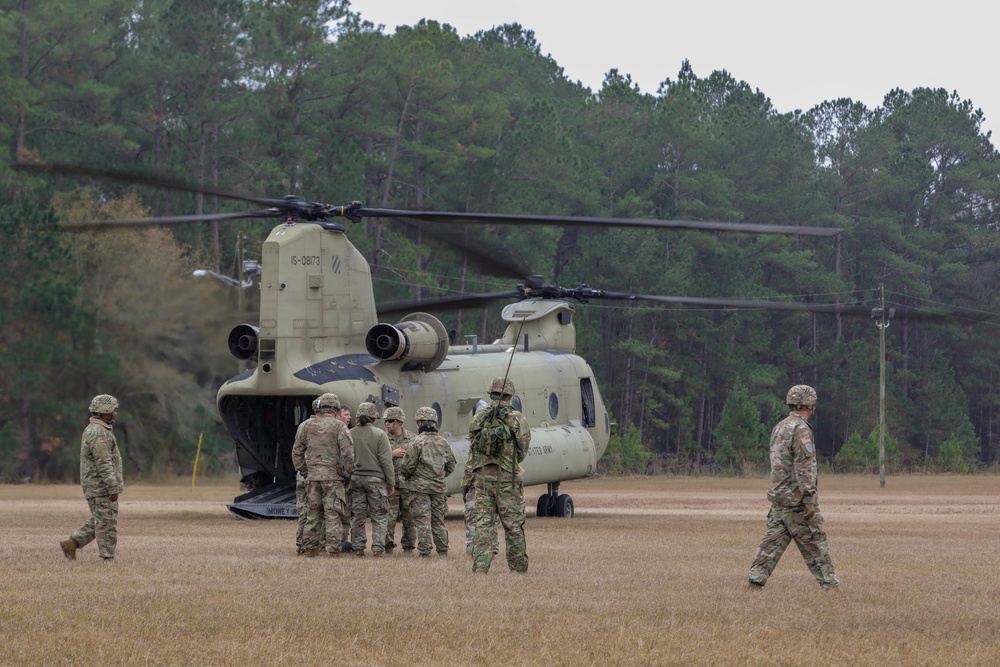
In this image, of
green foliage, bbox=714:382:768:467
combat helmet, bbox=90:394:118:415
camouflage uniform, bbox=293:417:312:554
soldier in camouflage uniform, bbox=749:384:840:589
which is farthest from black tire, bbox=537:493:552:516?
green foliage, bbox=714:382:768:467

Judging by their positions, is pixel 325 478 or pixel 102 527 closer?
pixel 102 527

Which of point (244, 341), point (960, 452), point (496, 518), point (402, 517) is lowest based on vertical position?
point (402, 517)

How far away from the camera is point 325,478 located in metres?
17.8

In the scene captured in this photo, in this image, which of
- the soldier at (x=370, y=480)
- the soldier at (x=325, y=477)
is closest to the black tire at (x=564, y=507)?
the soldier at (x=370, y=480)

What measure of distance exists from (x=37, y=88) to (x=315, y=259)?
116 feet

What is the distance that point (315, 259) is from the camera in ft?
85.3

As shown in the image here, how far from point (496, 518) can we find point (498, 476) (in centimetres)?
43

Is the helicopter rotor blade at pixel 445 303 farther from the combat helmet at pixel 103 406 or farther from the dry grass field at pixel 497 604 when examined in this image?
the combat helmet at pixel 103 406

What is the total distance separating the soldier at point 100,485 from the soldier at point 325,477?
7.49 ft

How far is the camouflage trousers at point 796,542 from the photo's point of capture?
561 inches

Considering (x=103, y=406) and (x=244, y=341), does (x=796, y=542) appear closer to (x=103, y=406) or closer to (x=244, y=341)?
(x=103, y=406)

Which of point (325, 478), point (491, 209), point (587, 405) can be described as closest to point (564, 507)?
point (587, 405)

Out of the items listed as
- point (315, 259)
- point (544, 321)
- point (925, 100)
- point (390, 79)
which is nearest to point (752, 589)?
point (315, 259)

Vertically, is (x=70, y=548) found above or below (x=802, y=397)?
below
